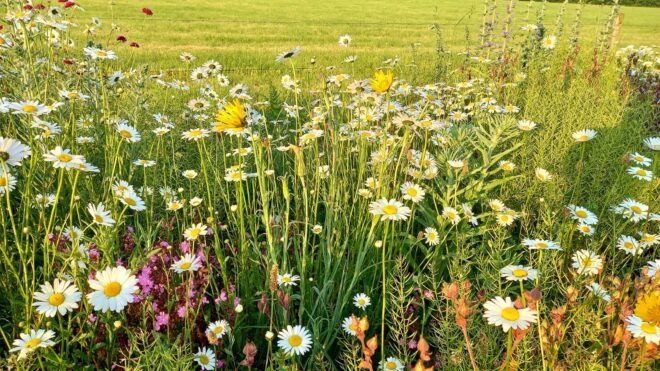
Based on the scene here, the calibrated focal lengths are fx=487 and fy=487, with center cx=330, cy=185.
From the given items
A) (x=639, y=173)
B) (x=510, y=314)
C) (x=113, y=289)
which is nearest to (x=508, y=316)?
(x=510, y=314)

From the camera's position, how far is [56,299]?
4.08ft

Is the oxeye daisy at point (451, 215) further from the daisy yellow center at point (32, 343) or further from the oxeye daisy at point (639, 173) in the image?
the daisy yellow center at point (32, 343)

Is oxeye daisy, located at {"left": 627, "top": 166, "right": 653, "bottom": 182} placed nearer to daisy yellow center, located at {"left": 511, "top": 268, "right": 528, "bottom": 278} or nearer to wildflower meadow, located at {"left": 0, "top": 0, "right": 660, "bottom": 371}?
wildflower meadow, located at {"left": 0, "top": 0, "right": 660, "bottom": 371}

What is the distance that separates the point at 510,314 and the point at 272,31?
36.4ft

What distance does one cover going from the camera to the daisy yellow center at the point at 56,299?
1.24 m

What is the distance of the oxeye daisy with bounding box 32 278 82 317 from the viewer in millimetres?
1206

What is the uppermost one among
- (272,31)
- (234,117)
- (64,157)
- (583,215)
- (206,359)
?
(234,117)

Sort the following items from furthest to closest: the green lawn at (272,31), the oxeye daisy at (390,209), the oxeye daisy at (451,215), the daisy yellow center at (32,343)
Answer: the green lawn at (272,31), the oxeye daisy at (451,215), the oxeye daisy at (390,209), the daisy yellow center at (32,343)

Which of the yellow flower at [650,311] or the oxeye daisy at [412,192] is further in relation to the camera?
the oxeye daisy at [412,192]

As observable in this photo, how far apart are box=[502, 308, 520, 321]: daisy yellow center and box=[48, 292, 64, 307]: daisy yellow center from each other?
1.09 meters

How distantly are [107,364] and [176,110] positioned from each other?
2.30 m

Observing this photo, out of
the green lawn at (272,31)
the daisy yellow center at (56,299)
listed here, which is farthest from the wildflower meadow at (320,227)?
the green lawn at (272,31)

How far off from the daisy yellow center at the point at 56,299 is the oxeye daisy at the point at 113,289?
0.26 feet

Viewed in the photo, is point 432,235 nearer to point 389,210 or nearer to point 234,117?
point 389,210
